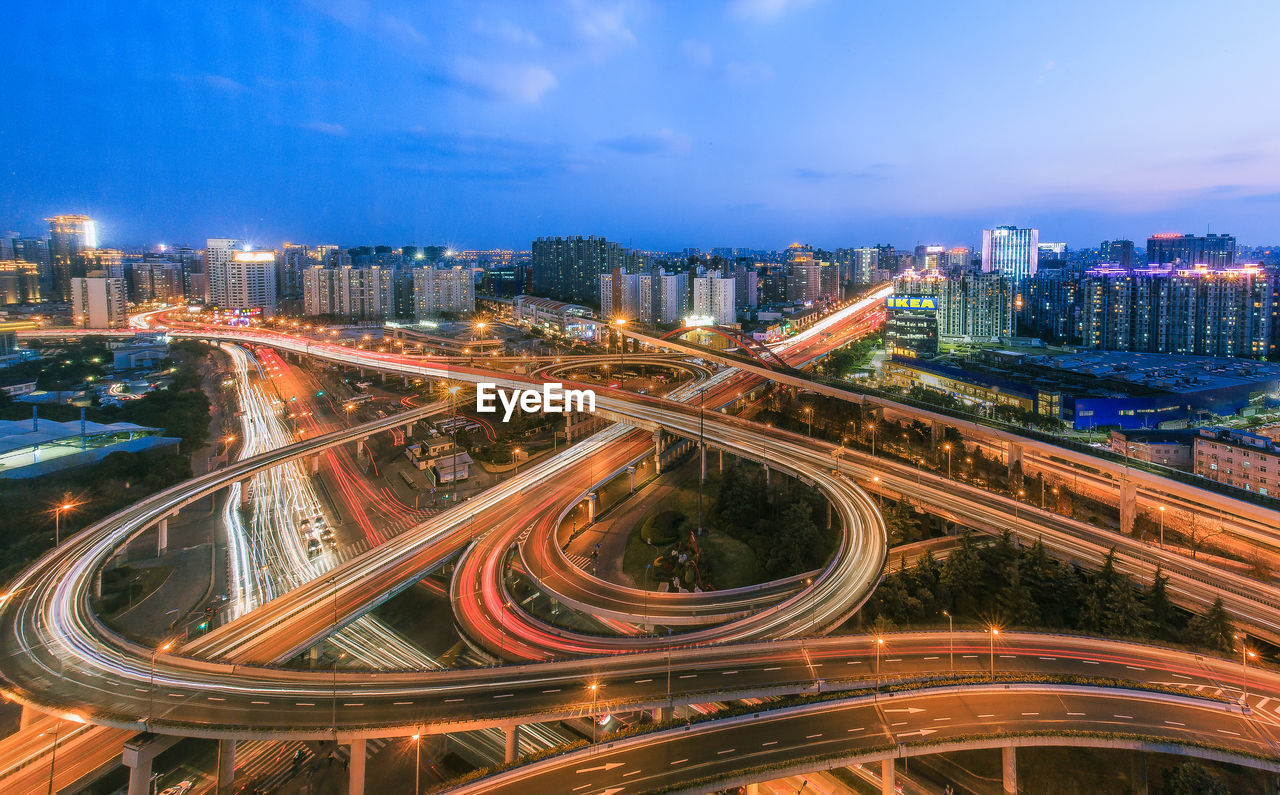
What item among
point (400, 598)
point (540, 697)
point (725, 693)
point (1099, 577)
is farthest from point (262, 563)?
point (1099, 577)

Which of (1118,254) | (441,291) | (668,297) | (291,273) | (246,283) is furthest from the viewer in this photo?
(1118,254)

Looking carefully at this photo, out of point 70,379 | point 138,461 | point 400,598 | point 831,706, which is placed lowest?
point 400,598

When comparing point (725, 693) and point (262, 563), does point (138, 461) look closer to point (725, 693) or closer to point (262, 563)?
point (262, 563)

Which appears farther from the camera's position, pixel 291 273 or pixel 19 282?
pixel 291 273

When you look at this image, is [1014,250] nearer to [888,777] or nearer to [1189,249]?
[1189,249]

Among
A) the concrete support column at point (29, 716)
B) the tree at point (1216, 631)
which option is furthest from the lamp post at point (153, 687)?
the tree at point (1216, 631)

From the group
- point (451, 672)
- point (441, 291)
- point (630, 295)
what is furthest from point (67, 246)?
point (451, 672)
